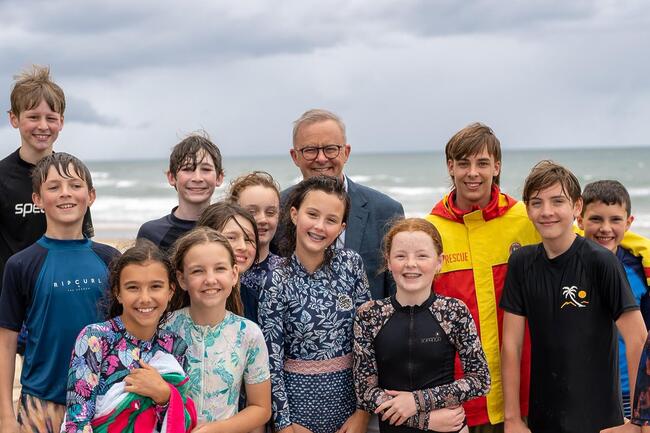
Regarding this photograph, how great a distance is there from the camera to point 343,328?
148 inches

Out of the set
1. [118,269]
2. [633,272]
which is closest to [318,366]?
[118,269]

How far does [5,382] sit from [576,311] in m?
3.00

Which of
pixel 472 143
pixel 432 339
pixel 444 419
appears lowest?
pixel 444 419

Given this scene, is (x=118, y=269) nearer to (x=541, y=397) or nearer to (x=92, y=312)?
(x=92, y=312)

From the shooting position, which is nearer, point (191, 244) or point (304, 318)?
point (191, 244)

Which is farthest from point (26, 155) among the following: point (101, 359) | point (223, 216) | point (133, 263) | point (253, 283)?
point (101, 359)

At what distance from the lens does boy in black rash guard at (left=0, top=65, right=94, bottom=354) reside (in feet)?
15.2

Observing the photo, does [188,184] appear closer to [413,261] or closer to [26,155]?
[26,155]

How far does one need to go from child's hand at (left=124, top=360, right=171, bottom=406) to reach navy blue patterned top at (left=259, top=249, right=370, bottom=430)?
0.62 meters

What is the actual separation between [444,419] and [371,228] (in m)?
1.36

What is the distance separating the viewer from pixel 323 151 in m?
4.61

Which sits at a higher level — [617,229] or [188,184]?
Answer: [188,184]

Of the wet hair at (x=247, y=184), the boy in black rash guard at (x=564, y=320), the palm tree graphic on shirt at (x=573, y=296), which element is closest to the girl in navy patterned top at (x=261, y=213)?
the wet hair at (x=247, y=184)

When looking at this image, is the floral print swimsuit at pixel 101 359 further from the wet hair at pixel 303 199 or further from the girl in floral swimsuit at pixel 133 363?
the wet hair at pixel 303 199
